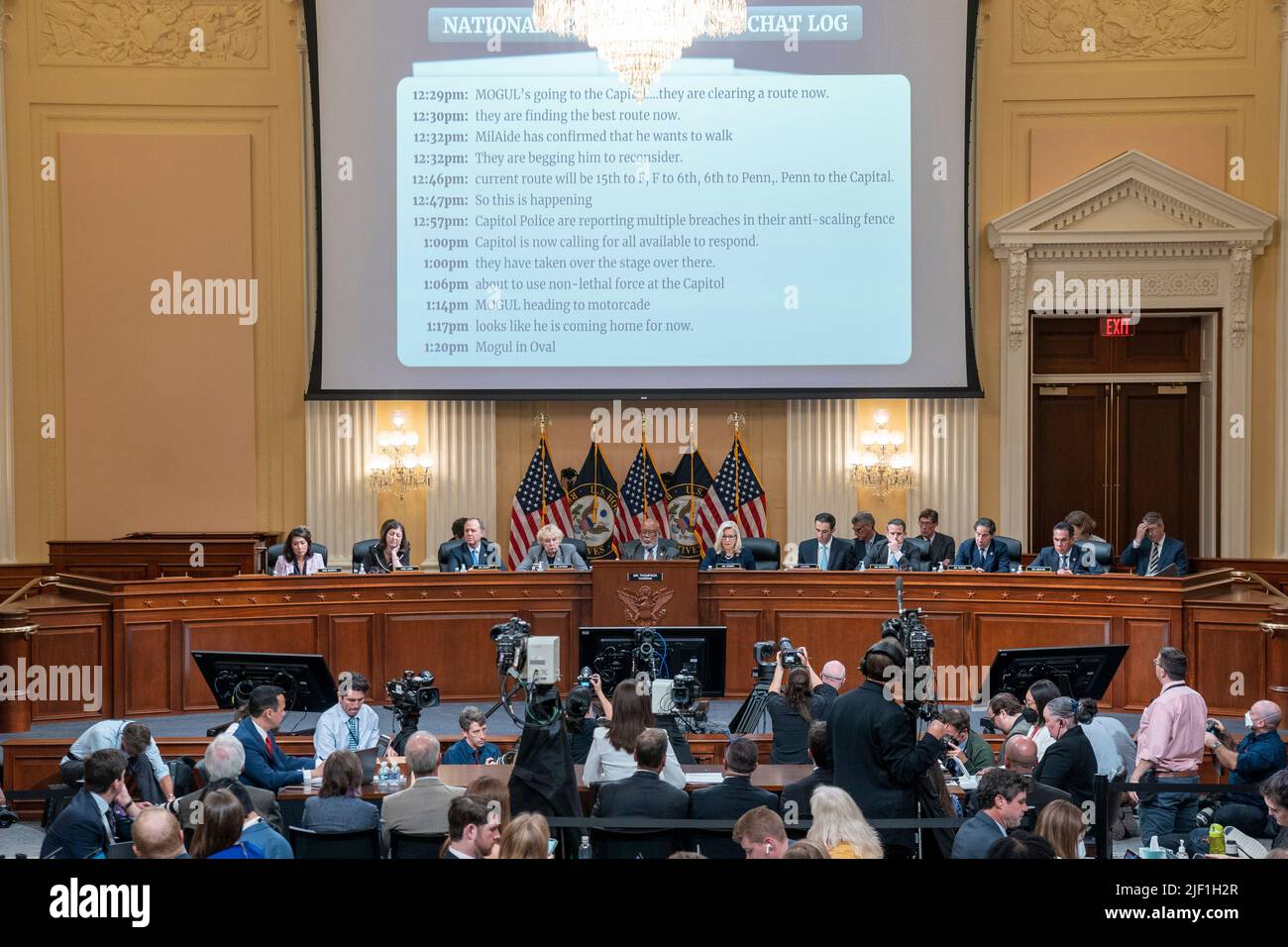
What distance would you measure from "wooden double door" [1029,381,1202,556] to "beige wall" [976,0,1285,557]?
669 millimetres

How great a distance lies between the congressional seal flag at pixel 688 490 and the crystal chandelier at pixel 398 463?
2.38 meters

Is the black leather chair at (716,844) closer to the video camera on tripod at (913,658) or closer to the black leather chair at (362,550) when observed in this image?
the video camera on tripod at (913,658)

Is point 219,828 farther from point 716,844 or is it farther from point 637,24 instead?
point 637,24

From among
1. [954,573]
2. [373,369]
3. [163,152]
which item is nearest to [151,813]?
[954,573]

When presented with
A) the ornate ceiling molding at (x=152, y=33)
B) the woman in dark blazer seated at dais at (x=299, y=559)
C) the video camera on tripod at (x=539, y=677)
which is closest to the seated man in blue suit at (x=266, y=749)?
the video camera on tripod at (x=539, y=677)

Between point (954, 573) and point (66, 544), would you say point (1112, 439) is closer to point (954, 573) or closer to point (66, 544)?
point (954, 573)

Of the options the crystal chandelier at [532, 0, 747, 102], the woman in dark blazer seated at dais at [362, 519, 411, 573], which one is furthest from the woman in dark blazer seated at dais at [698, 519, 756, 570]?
the crystal chandelier at [532, 0, 747, 102]

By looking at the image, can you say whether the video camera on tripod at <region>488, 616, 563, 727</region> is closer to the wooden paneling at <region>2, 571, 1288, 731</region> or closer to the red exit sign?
the wooden paneling at <region>2, 571, 1288, 731</region>

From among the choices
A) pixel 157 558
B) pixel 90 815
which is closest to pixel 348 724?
pixel 90 815

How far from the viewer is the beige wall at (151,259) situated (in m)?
13.9

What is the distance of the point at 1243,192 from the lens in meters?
13.9

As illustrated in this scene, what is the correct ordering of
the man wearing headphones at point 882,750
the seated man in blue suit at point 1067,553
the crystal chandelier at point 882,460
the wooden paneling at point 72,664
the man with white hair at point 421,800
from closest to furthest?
1. the man with white hair at point 421,800
2. the man wearing headphones at point 882,750
3. the wooden paneling at point 72,664
4. the seated man in blue suit at point 1067,553
5. the crystal chandelier at point 882,460

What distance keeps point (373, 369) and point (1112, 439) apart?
24.3 feet

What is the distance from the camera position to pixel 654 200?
13.6 m
